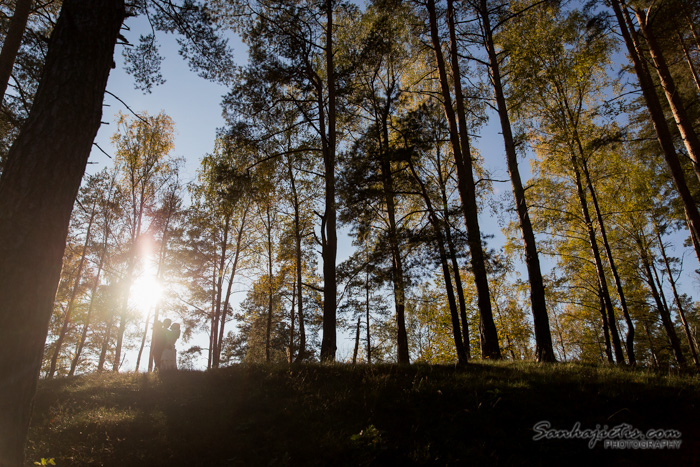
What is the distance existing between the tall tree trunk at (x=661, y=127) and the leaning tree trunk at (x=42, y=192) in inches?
493

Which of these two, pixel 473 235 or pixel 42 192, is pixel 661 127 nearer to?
pixel 473 235

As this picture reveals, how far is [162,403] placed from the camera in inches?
257

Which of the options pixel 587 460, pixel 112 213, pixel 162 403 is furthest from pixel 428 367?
pixel 112 213

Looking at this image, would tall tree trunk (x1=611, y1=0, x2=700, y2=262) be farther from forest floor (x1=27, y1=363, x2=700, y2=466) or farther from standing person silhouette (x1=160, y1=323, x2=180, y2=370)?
standing person silhouette (x1=160, y1=323, x2=180, y2=370)

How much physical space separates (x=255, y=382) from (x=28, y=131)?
5.73 m

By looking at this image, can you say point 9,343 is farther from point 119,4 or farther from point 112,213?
point 112,213

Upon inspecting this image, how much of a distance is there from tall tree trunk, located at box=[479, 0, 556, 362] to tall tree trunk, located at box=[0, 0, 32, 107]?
12.9 meters

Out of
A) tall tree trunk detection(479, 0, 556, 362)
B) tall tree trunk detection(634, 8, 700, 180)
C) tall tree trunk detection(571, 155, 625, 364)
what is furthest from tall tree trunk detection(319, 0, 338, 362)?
tall tree trunk detection(634, 8, 700, 180)

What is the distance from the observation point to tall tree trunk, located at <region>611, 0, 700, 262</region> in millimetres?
8914

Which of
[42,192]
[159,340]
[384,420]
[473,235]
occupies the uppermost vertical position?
[473,235]

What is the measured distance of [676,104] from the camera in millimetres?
9797

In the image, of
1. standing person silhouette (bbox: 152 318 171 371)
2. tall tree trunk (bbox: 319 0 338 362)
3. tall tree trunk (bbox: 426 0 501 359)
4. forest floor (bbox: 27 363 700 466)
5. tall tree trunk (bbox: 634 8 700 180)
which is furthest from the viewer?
tall tree trunk (bbox: 319 0 338 362)

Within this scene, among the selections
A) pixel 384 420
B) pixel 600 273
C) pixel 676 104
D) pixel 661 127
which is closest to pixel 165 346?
pixel 384 420

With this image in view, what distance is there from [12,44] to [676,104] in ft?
54.9
